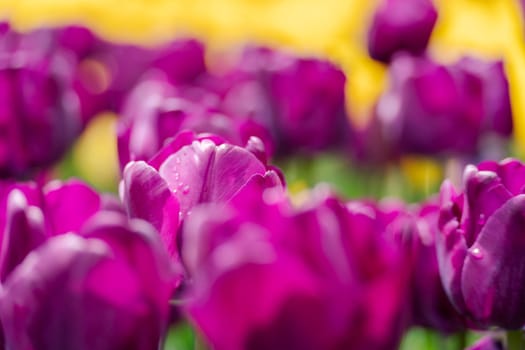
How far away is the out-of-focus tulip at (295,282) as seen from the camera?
0.49m

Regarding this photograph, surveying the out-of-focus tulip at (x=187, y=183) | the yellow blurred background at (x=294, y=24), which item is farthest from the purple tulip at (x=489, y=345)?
the yellow blurred background at (x=294, y=24)

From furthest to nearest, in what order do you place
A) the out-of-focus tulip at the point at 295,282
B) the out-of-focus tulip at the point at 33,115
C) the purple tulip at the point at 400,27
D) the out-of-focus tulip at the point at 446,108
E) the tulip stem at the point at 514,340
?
the purple tulip at the point at 400,27, the out-of-focus tulip at the point at 446,108, the out-of-focus tulip at the point at 33,115, the tulip stem at the point at 514,340, the out-of-focus tulip at the point at 295,282

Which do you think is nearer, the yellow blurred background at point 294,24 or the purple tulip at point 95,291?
the purple tulip at point 95,291

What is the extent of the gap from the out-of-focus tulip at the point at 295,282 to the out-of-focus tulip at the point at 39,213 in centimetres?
15

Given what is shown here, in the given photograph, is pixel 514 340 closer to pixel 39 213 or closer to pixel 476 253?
pixel 476 253

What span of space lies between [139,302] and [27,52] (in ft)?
2.59

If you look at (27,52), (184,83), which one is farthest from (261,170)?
(184,83)

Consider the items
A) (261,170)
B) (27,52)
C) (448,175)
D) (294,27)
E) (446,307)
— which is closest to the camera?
(261,170)

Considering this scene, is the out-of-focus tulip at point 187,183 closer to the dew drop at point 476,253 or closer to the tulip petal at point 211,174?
the tulip petal at point 211,174

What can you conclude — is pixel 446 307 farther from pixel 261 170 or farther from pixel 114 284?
pixel 114 284

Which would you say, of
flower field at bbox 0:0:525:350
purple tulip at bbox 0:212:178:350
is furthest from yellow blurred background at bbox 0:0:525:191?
purple tulip at bbox 0:212:178:350

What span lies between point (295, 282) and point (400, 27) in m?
1.15

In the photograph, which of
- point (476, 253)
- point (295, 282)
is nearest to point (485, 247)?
point (476, 253)

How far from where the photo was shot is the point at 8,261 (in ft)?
2.08
